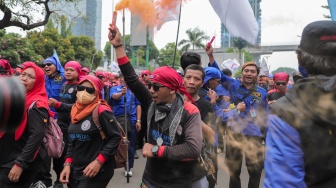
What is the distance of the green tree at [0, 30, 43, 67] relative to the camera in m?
19.6

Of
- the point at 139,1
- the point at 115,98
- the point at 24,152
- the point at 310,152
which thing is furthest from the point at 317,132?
the point at 115,98

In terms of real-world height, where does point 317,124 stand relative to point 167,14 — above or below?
below

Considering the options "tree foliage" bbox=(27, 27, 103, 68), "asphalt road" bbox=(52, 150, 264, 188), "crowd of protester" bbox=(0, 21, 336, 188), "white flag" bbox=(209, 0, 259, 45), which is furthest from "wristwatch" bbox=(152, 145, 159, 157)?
"tree foliage" bbox=(27, 27, 103, 68)

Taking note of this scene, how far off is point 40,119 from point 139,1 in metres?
1.58

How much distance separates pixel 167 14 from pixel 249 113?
203 cm

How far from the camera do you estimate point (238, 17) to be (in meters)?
4.38

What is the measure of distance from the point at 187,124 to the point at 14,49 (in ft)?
65.2

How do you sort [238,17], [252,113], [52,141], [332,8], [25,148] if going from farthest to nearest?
[252,113]
[238,17]
[52,141]
[25,148]
[332,8]

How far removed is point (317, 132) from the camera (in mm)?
1596

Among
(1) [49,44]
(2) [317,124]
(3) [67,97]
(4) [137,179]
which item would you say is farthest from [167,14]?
(1) [49,44]

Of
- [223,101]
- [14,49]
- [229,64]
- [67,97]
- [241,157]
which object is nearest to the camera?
[241,157]

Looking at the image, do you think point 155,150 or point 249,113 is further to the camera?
point 249,113

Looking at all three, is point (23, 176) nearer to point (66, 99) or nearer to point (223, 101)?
point (66, 99)

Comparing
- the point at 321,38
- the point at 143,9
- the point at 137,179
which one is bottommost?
the point at 137,179
